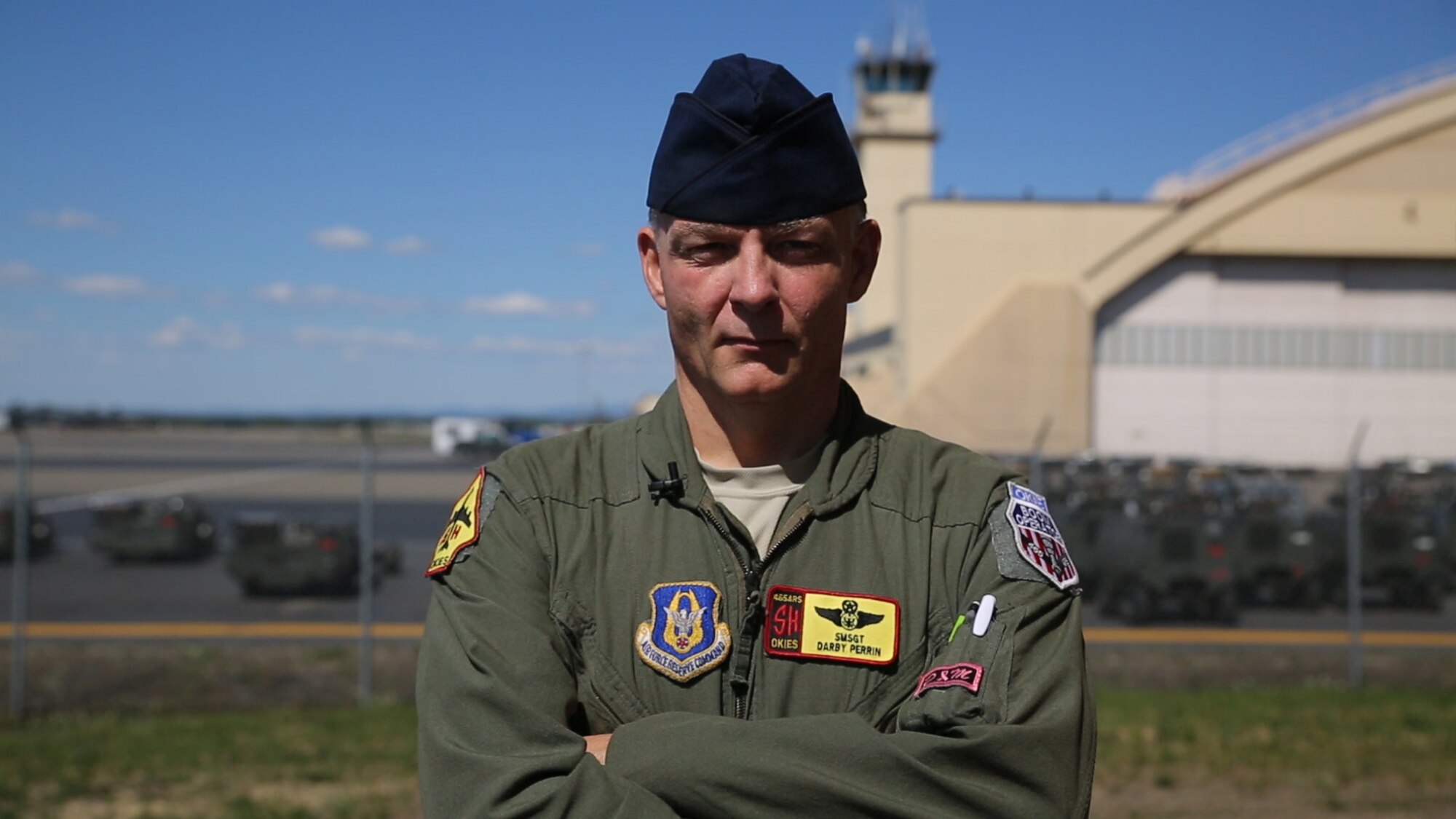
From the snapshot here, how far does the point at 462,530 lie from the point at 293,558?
10283mm

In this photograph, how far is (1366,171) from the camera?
3928cm

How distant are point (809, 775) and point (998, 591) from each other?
1.41ft

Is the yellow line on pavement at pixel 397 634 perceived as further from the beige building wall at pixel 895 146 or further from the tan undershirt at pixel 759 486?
the beige building wall at pixel 895 146

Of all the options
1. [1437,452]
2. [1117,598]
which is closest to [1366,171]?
[1437,452]

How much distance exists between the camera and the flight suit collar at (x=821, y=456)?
2.07 m

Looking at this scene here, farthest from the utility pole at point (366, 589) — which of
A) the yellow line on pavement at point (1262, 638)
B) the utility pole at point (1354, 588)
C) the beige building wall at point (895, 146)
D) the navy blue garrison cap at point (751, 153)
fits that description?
the beige building wall at point (895, 146)

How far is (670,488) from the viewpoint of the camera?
207 centimetres

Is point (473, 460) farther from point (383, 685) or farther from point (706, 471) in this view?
point (706, 471)

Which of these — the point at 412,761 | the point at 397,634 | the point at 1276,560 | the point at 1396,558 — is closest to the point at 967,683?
the point at 412,761

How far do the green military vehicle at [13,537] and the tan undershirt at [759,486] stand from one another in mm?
11787

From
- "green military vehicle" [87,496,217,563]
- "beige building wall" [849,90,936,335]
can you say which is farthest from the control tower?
"green military vehicle" [87,496,217,563]

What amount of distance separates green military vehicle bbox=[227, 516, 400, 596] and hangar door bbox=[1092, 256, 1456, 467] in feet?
104

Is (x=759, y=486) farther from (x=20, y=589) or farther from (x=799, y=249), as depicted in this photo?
(x=20, y=589)

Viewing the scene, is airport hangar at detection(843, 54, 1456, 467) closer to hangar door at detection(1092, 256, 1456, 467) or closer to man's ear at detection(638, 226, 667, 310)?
hangar door at detection(1092, 256, 1456, 467)
